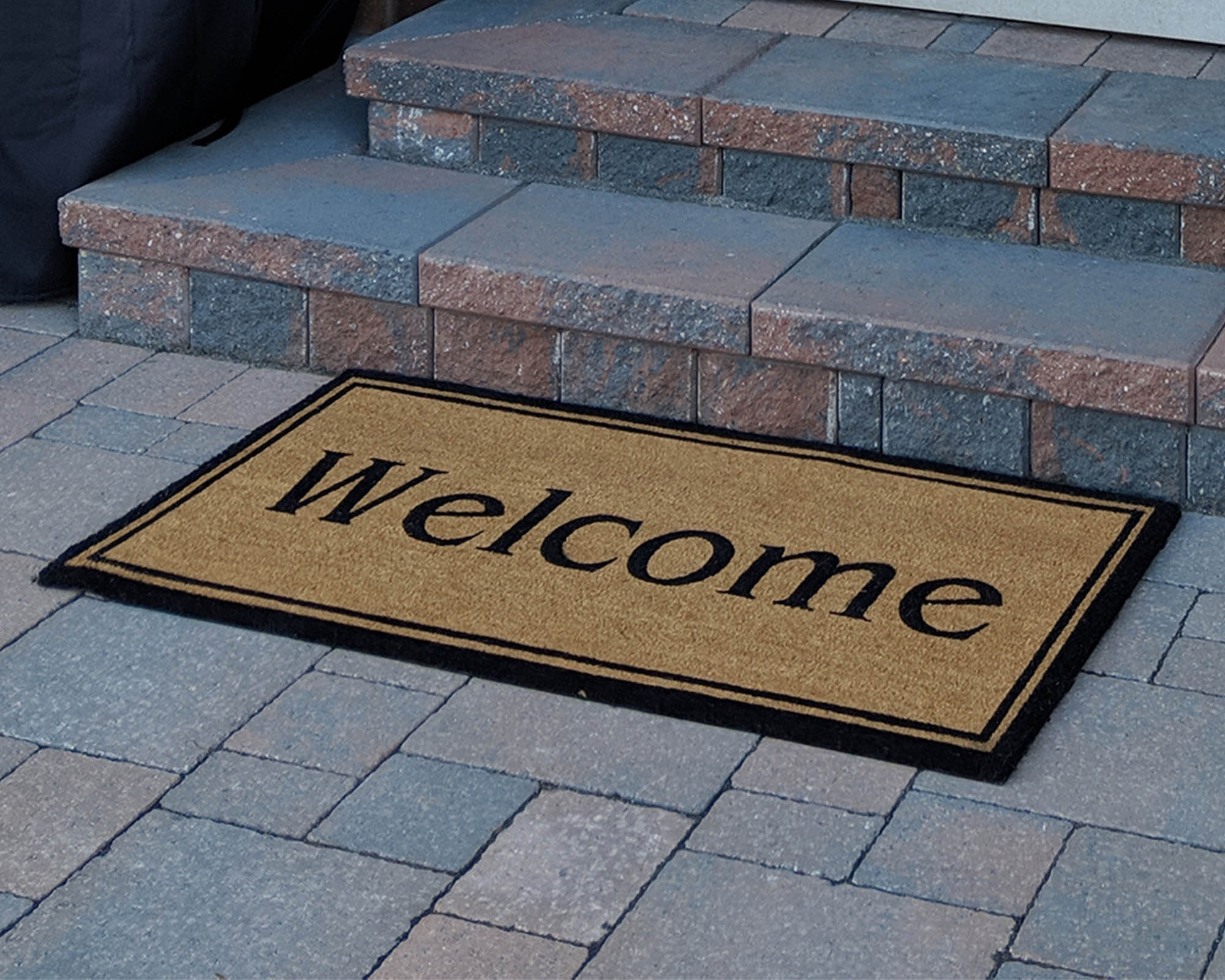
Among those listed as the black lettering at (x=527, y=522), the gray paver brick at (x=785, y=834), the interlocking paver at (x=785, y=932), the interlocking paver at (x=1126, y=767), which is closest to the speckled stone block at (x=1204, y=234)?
the interlocking paver at (x=1126, y=767)

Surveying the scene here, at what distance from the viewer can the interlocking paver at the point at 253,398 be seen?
3.17 metres

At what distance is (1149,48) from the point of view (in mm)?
3578

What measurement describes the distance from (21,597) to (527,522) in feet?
2.29

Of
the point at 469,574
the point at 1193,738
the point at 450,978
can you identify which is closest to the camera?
the point at 450,978

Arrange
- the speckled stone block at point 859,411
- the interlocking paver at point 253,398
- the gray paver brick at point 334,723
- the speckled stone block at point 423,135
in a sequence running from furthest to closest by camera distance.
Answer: the speckled stone block at point 423,135
the interlocking paver at point 253,398
the speckled stone block at point 859,411
the gray paver brick at point 334,723

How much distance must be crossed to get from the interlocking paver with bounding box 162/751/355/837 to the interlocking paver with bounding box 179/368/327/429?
0.93 metres

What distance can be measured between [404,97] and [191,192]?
1.36ft

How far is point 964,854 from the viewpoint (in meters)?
2.15

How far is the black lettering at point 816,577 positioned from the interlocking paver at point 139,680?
1.89ft

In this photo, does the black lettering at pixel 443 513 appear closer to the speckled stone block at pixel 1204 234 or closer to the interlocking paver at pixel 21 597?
the interlocking paver at pixel 21 597

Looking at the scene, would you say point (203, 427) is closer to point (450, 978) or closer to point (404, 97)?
point (404, 97)

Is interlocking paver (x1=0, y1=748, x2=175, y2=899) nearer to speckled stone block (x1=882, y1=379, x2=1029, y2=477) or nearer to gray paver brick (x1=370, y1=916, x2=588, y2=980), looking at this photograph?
gray paver brick (x1=370, y1=916, x2=588, y2=980)

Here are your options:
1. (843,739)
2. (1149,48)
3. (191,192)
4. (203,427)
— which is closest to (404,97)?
(191,192)

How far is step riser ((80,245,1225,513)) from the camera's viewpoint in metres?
2.85
